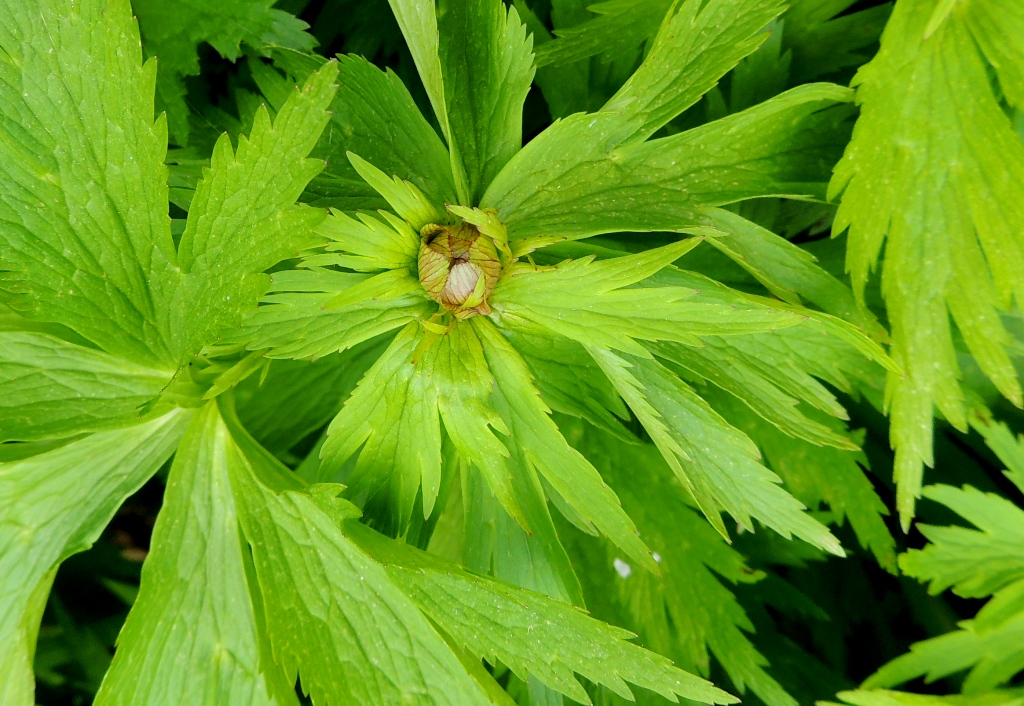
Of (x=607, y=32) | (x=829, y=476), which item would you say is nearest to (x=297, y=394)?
(x=607, y=32)

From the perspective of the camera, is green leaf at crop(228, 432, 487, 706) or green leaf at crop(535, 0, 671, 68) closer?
green leaf at crop(228, 432, 487, 706)

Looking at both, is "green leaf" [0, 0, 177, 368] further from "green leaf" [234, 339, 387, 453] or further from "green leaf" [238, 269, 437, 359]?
"green leaf" [234, 339, 387, 453]

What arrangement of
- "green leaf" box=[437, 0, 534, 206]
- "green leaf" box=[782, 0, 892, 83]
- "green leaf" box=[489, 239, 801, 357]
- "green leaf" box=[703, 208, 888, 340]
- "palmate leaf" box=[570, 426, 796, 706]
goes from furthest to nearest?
"palmate leaf" box=[570, 426, 796, 706]
"green leaf" box=[782, 0, 892, 83]
"green leaf" box=[703, 208, 888, 340]
"green leaf" box=[437, 0, 534, 206]
"green leaf" box=[489, 239, 801, 357]

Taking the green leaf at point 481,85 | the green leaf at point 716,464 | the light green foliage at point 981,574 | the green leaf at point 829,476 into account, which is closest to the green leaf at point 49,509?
the green leaf at point 481,85

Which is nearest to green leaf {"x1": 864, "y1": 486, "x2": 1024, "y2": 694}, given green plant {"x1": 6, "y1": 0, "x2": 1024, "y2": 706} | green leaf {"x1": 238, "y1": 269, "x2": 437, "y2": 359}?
green plant {"x1": 6, "y1": 0, "x2": 1024, "y2": 706}

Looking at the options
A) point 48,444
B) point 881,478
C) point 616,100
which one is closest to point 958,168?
point 616,100

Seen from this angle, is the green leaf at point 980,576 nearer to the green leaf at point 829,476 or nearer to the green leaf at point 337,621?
the green leaf at point 829,476

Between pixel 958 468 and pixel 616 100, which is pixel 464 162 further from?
pixel 958 468
